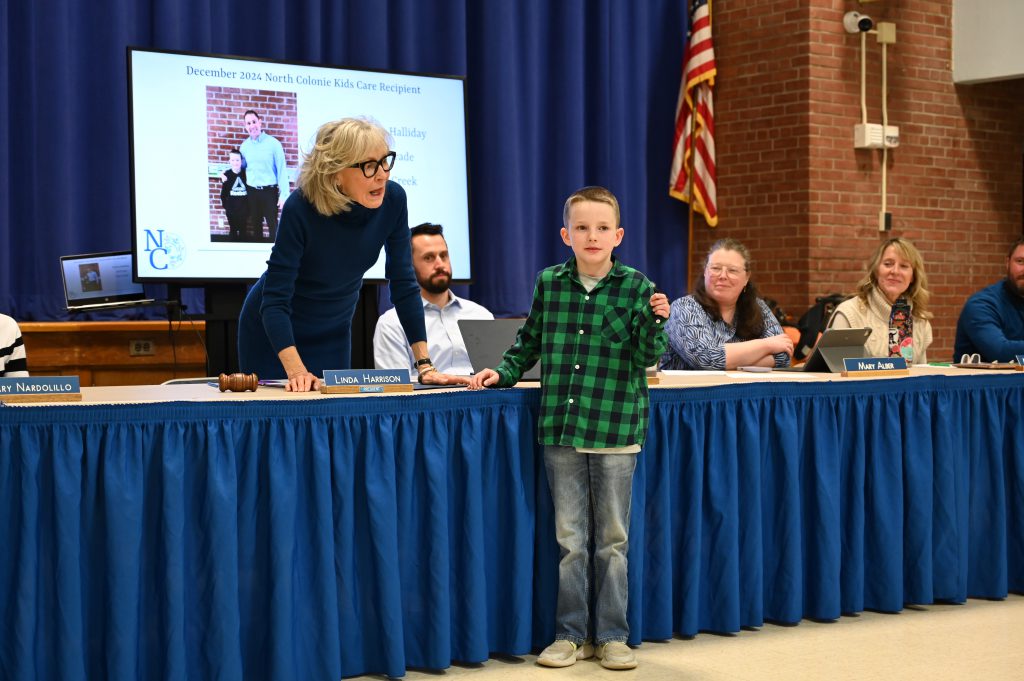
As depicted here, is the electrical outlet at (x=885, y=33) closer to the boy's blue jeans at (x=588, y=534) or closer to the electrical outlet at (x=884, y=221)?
the electrical outlet at (x=884, y=221)

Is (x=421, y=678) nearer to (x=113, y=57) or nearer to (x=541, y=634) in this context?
(x=541, y=634)

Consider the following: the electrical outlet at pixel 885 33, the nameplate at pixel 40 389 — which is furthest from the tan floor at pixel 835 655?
the electrical outlet at pixel 885 33

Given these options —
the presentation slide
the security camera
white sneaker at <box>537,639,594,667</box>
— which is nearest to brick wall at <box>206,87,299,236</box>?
the presentation slide

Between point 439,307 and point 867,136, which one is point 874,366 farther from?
point 867,136

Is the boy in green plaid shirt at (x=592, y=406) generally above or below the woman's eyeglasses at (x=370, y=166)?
below

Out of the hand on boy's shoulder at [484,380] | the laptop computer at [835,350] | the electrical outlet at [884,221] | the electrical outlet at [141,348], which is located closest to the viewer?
the hand on boy's shoulder at [484,380]

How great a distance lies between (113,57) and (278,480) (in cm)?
339

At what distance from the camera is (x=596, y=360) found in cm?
300

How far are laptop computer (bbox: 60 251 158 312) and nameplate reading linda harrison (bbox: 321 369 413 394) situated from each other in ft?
7.07

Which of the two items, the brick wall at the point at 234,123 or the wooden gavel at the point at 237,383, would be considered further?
the brick wall at the point at 234,123

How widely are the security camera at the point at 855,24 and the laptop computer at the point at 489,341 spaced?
406 centimetres

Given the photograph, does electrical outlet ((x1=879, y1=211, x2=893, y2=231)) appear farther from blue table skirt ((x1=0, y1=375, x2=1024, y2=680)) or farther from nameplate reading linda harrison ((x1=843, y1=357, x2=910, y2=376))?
nameplate reading linda harrison ((x1=843, y1=357, x2=910, y2=376))

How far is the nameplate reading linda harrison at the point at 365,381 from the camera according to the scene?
2.96m

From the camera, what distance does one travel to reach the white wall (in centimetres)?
696
